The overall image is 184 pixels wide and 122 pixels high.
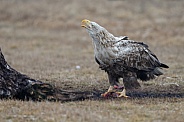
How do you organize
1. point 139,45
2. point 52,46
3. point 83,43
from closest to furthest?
point 139,45, point 52,46, point 83,43

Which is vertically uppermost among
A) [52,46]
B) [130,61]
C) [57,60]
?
[52,46]

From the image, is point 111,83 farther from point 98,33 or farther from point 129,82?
point 98,33

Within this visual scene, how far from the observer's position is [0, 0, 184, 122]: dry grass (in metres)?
8.02

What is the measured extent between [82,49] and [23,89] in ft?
46.8

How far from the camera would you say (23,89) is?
366 inches

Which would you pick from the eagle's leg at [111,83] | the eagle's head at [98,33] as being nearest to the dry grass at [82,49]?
the eagle's leg at [111,83]

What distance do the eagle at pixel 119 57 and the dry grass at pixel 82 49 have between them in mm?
578

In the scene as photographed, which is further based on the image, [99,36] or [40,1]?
[40,1]

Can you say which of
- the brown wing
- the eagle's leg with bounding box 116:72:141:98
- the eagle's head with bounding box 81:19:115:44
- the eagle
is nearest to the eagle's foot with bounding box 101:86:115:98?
the eagle

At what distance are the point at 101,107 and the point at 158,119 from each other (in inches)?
49.8

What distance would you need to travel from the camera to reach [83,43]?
2573 centimetres

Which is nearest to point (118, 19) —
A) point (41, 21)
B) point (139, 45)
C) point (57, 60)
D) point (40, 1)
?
point (41, 21)

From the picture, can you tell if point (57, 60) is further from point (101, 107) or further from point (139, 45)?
point (101, 107)

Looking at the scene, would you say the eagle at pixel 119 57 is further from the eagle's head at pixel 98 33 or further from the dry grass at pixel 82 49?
the dry grass at pixel 82 49
